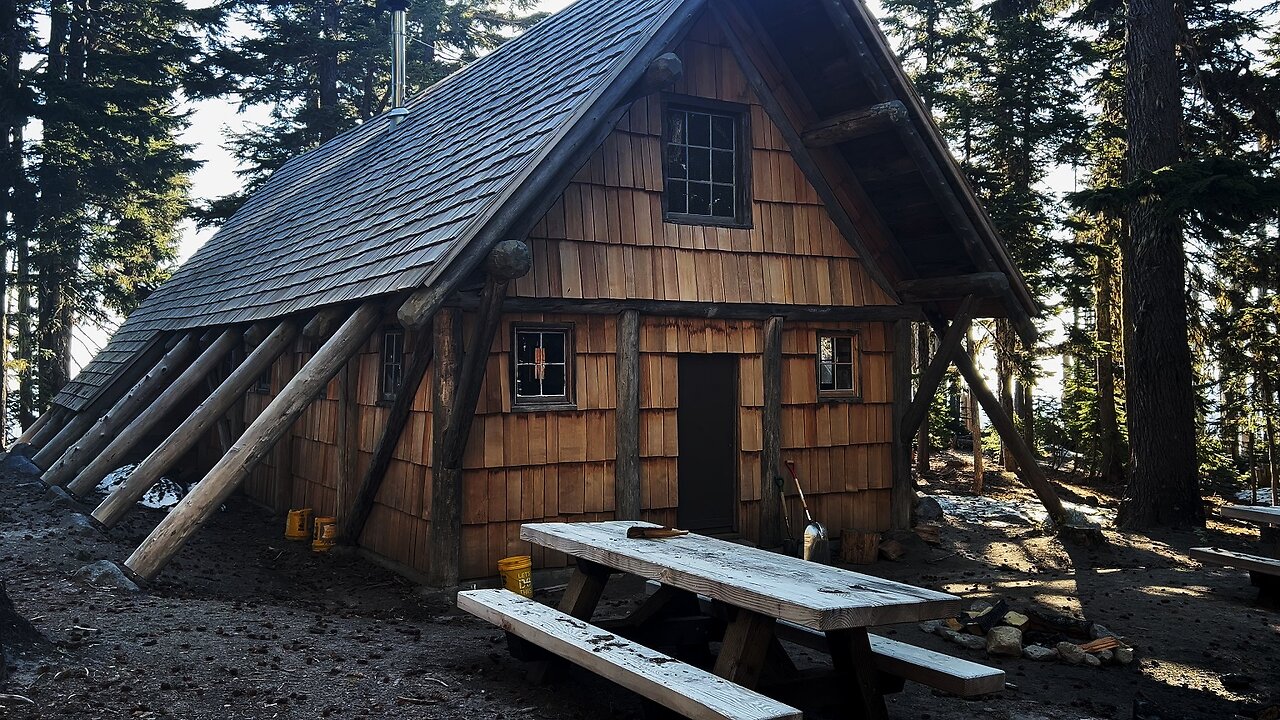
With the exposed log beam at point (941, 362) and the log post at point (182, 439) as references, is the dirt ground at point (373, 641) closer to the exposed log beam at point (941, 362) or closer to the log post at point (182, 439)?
the log post at point (182, 439)

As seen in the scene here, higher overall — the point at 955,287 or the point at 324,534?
the point at 955,287

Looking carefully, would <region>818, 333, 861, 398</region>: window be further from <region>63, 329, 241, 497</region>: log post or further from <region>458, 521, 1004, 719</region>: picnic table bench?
<region>63, 329, 241, 497</region>: log post

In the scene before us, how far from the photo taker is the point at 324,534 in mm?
10109

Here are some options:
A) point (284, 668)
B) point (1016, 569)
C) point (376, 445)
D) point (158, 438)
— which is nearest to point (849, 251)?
point (1016, 569)

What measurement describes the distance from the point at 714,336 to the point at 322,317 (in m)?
4.08

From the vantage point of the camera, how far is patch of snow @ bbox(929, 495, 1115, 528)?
1353 cm

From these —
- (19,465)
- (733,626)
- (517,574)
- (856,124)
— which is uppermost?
(856,124)

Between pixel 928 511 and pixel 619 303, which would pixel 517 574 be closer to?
pixel 619 303

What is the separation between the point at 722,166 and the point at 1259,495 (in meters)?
13.8

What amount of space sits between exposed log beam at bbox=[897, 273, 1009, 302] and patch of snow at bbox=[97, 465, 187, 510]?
10.1 metres

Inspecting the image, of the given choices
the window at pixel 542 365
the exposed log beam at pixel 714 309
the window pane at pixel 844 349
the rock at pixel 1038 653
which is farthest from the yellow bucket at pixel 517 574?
the window pane at pixel 844 349

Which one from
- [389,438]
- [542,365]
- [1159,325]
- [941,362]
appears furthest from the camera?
[1159,325]

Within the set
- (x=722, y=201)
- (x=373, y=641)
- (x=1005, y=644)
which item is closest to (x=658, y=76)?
(x=722, y=201)

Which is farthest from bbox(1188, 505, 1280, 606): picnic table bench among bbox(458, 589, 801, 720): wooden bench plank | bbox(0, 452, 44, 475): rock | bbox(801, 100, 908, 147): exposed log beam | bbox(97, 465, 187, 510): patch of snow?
bbox(0, 452, 44, 475): rock
